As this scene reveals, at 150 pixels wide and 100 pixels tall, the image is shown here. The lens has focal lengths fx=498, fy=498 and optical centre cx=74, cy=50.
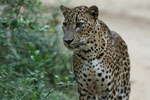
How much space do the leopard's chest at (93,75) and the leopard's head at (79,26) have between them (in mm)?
361

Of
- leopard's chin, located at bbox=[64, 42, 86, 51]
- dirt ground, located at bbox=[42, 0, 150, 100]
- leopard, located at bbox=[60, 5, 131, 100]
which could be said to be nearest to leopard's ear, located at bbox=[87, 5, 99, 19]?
leopard, located at bbox=[60, 5, 131, 100]

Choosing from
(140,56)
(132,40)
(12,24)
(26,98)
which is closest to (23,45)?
(12,24)

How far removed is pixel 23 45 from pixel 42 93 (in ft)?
8.03

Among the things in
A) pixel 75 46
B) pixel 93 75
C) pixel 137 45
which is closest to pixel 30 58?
pixel 93 75

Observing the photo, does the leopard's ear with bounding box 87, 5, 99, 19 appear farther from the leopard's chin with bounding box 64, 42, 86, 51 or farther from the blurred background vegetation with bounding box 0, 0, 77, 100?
the blurred background vegetation with bounding box 0, 0, 77, 100

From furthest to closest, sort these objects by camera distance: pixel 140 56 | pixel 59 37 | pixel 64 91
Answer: pixel 140 56, pixel 59 37, pixel 64 91

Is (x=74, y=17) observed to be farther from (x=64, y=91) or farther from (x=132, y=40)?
(x=132, y=40)

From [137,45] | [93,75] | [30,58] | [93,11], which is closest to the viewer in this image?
[93,11]

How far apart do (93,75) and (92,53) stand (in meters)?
0.36

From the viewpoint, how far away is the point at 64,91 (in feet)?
32.8

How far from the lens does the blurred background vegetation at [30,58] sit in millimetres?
7688

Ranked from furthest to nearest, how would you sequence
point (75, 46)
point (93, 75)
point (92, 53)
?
point (93, 75)
point (92, 53)
point (75, 46)

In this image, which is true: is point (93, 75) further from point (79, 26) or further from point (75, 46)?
point (79, 26)

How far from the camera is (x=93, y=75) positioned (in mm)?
7754
